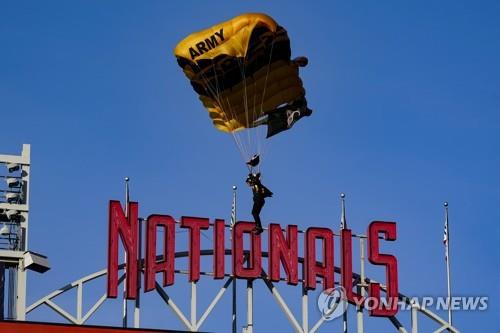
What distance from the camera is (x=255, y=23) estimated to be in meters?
108

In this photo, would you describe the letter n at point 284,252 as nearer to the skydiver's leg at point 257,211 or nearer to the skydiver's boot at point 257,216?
the skydiver's boot at point 257,216

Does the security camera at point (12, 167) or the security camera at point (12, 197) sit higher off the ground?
the security camera at point (12, 167)

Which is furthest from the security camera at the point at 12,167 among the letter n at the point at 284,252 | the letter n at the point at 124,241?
the letter n at the point at 284,252

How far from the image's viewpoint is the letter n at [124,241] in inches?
4311

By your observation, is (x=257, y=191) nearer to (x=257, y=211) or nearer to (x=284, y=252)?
(x=257, y=211)

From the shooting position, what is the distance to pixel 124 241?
110625 mm

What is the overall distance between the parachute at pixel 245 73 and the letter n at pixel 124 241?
580cm

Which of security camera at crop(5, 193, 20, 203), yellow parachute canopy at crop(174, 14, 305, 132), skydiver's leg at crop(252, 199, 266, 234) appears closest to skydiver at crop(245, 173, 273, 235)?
skydiver's leg at crop(252, 199, 266, 234)

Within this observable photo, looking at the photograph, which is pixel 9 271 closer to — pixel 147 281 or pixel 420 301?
pixel 147 281

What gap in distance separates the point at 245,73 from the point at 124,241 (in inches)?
348

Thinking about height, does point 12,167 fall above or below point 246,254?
above

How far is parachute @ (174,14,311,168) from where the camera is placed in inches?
4264

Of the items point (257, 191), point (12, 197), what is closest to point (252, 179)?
point (257, 191)

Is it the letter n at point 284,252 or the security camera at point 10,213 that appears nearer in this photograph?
the security camera at point 10,213
